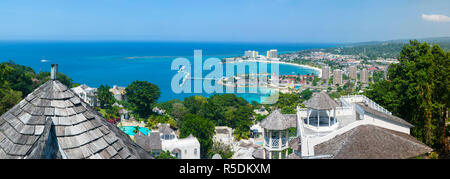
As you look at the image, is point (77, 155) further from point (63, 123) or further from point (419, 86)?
point (419, 86)

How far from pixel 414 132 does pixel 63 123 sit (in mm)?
14046

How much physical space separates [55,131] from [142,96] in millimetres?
33274

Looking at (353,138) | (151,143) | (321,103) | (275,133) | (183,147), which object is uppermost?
(321,103)

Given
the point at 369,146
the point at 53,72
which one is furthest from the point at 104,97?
the point at 53,72

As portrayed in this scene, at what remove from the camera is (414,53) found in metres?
15.5

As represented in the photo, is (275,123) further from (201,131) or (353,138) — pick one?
(201,131)

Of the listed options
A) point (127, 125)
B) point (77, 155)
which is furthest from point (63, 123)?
point (127, 125)

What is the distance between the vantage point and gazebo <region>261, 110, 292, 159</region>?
10906mm

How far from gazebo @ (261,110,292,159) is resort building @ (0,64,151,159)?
8.09m

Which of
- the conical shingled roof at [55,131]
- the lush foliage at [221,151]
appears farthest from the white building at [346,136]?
the lush foliage at [221,151]

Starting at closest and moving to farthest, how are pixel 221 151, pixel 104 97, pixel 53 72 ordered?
pixel 53 72, pixel 221 151, pixel 104 97

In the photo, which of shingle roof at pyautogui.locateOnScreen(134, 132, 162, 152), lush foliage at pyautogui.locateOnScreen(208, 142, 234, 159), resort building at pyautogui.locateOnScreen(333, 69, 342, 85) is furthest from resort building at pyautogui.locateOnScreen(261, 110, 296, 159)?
resort building at pyautogui.locateOnScreen(333, 69, 342, 85)

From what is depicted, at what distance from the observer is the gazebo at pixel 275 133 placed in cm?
1091

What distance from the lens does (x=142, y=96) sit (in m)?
35.2
